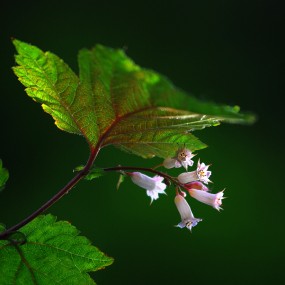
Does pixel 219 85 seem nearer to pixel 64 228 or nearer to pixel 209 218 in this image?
pixel 209 218

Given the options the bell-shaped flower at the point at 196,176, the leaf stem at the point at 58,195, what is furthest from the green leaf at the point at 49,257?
the bell-shaped flower at the point at 196,176

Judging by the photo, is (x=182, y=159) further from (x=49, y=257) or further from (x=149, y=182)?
(x=49, y=257)

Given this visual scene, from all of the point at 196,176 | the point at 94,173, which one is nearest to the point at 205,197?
the point at 196,176

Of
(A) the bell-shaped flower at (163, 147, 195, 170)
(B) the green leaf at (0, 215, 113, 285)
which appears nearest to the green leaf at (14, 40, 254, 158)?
(A) the bell-shaped flower at (163, 147, 195, 170)

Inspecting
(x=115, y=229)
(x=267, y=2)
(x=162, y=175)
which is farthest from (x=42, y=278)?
(x=267, y=2)

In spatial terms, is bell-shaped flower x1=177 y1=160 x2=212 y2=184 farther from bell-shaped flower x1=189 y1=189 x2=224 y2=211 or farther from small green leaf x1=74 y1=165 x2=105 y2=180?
small green leaf x1=74 y1=165 x2=105 y2=180

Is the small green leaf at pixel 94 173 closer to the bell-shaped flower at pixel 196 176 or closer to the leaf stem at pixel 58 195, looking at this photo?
the leaf stem at pixel 58 195

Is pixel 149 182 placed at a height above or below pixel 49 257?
above
